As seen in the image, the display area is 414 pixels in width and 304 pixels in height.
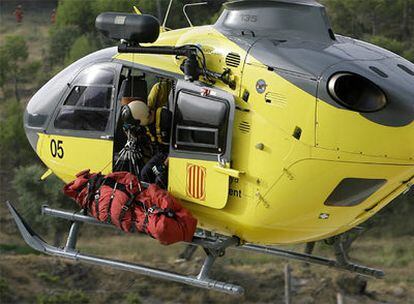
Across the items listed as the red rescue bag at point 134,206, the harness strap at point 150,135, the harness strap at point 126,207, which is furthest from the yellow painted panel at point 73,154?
the harness strap at point 126,207

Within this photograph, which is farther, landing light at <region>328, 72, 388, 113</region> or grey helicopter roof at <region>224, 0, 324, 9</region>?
grey helicopter roof at <region>224, 0, 324, 9</region>

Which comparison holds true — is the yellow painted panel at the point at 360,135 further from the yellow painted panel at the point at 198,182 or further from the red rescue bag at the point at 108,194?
the red rescue bag at the point at 108,194

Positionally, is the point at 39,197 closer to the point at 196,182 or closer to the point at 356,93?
the point at 196,182

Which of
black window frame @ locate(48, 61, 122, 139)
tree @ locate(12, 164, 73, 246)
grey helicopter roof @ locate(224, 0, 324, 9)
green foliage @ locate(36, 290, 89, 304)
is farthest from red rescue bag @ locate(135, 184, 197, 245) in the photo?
tree @ locate(12, 164, 73, 246)

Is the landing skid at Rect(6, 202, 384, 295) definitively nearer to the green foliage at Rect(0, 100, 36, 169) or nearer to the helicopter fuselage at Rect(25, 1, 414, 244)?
the helicopter fuselage at Rect(25, 1, 414, 244)

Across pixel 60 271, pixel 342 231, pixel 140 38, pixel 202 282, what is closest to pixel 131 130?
pixel 140 38

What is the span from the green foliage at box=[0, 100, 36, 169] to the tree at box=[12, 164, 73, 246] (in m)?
4.38

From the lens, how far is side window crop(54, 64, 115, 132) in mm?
8445

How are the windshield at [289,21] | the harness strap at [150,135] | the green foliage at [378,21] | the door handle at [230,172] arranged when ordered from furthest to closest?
the green foliage at [378,21] < the harness strap at [150,135] < the windshield at [289,21] < the door handle at [230,172]

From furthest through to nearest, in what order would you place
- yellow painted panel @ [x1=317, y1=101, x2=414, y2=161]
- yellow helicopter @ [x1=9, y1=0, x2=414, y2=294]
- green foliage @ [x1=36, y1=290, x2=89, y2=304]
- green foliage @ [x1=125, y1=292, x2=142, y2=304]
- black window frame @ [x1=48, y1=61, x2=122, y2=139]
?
green foliage @ [x1=36, y1=290, x2=89, y2=304], green foliage @ [x1=125, y1=292, x2=142, y2=304], black window frame @ [x1=48, y1=61, x2=122, y2=139], yellow helicopter @ [x1=9, y1=0, x2=414, y2=294], yellow painted panel @ [x1=317, y1=101, x2=414, y2=161]

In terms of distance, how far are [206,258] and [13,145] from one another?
28031 millimetres

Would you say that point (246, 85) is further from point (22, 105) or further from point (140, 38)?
point (22, 105)

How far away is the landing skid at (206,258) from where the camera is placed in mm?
7594

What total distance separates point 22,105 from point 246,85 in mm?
31095
